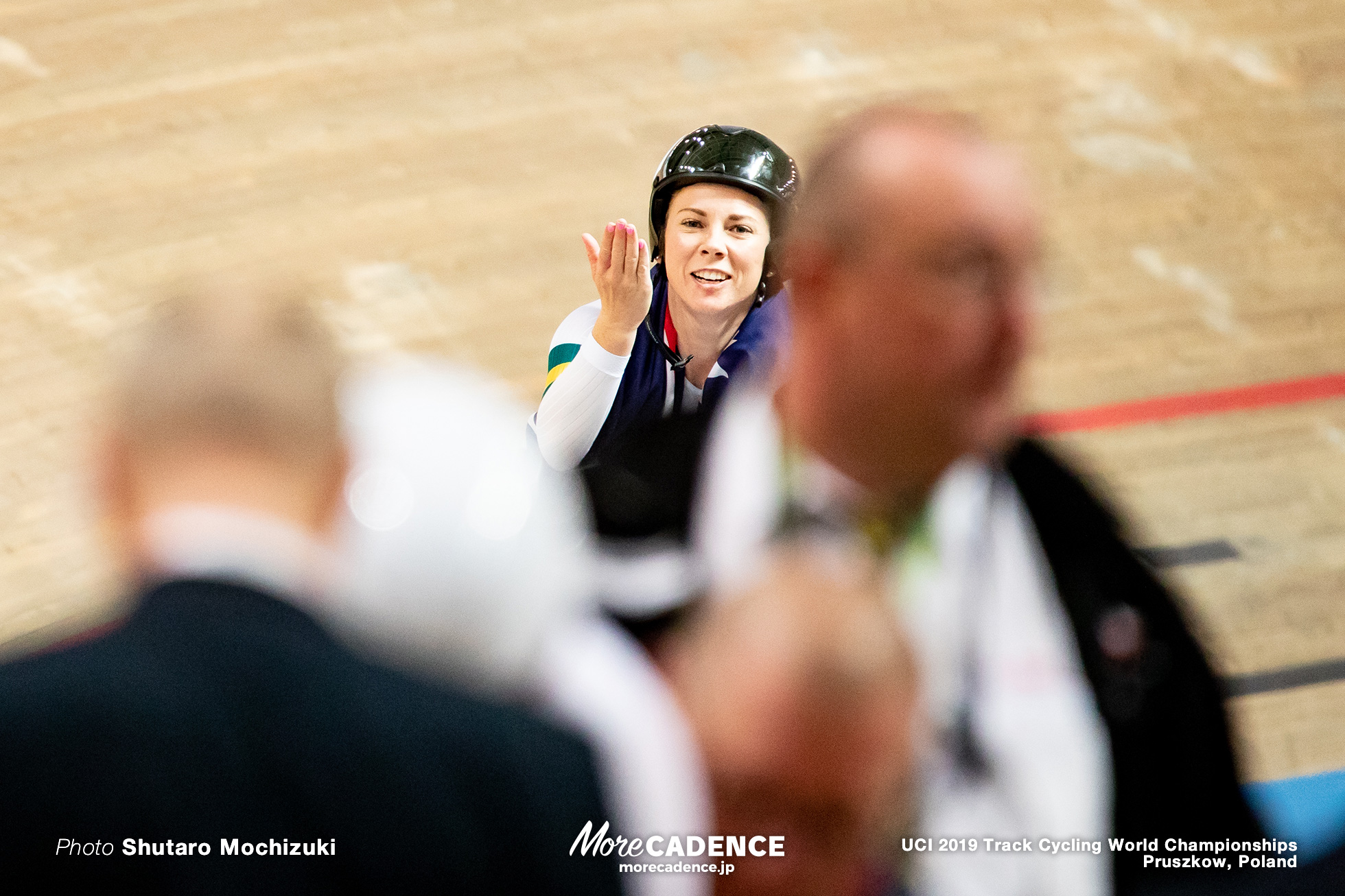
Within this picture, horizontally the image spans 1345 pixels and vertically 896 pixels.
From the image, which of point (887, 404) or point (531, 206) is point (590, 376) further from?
point (531, 206)

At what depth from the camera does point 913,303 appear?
0.81m

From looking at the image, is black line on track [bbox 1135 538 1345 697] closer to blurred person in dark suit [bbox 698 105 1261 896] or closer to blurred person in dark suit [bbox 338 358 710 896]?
blurred person in dark suit [bbox 698 105 1261 896]

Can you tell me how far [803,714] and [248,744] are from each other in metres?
0.31

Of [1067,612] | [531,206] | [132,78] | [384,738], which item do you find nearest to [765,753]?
[384,738]

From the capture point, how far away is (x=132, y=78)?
15.6 feet

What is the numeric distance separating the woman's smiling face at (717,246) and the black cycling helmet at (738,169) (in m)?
0.02

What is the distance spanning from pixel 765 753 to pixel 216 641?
31 cm

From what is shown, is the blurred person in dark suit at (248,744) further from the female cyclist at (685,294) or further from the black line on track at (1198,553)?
the black line on track at (1198,553)

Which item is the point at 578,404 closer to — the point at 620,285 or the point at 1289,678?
the point at 620,285

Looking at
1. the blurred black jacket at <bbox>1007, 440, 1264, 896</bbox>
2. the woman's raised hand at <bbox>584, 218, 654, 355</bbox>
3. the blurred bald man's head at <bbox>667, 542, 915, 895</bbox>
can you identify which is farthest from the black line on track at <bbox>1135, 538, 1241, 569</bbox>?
the blurred bald man's head at <bbox>667, 542, 915, 895</bbox>

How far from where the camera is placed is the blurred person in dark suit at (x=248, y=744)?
0.70 metres

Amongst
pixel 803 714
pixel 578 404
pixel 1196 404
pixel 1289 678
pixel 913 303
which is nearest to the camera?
pixel 803 714

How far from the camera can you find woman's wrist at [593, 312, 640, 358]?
2031mm

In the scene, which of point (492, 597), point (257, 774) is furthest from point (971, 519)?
point (257, 774)
